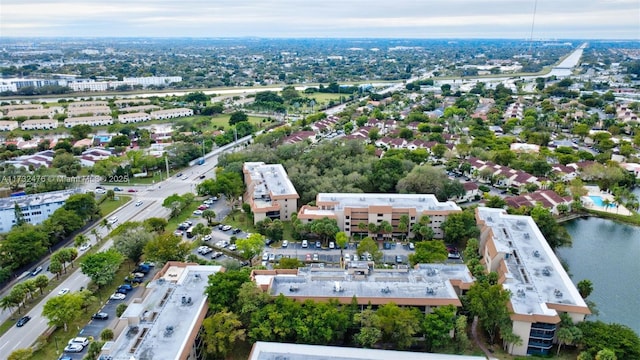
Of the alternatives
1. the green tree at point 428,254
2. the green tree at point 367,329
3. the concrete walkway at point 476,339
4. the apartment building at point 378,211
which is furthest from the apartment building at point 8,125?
the concrete walkway at point 476,339

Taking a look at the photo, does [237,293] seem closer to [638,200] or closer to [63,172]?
[63,172]

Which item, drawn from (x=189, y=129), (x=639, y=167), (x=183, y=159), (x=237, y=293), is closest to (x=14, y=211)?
(x=183, y=159)

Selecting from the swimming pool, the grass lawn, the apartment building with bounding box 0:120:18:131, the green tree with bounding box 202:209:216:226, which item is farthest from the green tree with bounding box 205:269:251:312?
the apartment building with bounding box 0:120:18:131

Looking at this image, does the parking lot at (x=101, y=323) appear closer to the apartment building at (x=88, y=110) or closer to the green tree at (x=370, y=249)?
the green tree at (x=370, y=249)

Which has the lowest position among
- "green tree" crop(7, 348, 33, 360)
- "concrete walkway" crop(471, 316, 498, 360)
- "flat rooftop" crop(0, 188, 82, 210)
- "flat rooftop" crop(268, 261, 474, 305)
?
"concrete walkway" crop(471, 316, 498, 360)

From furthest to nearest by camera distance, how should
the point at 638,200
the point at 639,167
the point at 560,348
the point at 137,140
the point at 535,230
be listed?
the point at 137,140 → the point at 639,167 → the point at 638,200 → the point at 535,230 → the point at 560,348

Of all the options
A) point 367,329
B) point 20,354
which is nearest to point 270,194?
point 367,329

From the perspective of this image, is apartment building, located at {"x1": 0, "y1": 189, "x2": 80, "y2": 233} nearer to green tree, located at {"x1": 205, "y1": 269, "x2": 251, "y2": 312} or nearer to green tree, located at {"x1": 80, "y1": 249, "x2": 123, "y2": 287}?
green tree, located at {"x1": 80, "y1": 249, "x2": 123, "y2": 287}
